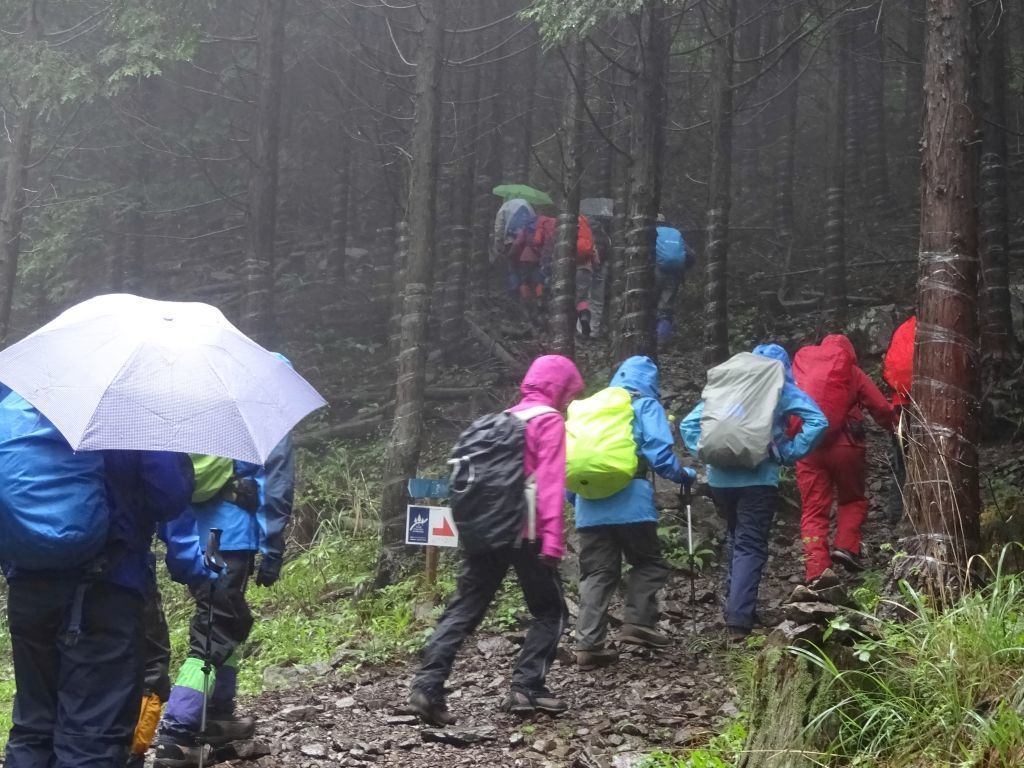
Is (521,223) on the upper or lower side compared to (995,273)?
upper

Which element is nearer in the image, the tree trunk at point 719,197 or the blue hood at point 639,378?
the blue hood at point 639,378

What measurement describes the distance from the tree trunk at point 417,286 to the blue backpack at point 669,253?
4618mm

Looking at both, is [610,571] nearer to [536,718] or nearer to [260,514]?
[536,718]

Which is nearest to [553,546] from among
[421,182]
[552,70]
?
[421,182]

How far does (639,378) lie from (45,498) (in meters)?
4.68

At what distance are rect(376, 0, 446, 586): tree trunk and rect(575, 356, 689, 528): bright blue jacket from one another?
139 inches

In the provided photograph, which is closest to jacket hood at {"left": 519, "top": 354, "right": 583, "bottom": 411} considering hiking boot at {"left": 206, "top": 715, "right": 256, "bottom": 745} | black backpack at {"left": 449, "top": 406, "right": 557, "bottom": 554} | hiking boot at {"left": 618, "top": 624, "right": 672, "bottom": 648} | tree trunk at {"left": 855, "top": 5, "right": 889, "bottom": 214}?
black backpack at {"left": 449, "top": 406, "right": 557, "bottom": 554}

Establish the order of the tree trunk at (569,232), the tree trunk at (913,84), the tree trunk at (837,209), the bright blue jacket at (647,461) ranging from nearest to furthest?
the bright blue jacket at (647,461), the tree trunk at (569,232), the tree trunk at (837,209), the tree trunk at (913,84)

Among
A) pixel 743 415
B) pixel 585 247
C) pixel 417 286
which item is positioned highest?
pixel 585 247

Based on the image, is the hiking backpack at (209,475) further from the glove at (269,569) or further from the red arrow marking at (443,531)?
the red arrow marking at (443,531)

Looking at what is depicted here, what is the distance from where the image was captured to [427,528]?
8977 millimetres

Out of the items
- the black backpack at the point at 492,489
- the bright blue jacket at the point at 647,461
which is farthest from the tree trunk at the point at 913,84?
the black backpack at the point at 492,489

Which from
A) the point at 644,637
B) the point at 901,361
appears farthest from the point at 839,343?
the point at 644,637

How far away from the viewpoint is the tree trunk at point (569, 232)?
13016 millimetres
